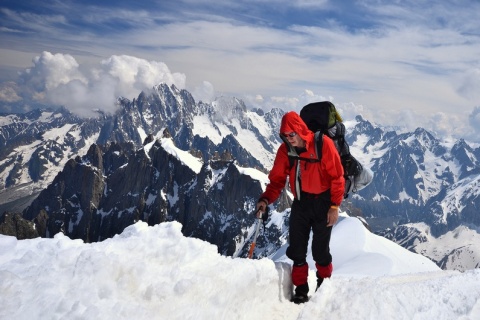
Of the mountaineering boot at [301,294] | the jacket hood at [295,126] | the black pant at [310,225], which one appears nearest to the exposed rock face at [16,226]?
the black pant at [310,225]

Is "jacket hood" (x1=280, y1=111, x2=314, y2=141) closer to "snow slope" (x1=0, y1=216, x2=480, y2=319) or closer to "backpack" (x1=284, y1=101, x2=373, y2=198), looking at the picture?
"backpack" (x1=284, y1=101, x2=373, y2=198)

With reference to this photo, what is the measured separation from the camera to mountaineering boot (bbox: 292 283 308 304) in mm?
7113

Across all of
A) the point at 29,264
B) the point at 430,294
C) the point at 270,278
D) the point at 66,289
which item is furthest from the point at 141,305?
the point at 430,294

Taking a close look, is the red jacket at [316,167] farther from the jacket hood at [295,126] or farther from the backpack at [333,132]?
the backpack at [333,132]

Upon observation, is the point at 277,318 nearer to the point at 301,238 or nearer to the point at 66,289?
the point at 301,238

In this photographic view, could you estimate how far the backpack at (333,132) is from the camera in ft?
24.5

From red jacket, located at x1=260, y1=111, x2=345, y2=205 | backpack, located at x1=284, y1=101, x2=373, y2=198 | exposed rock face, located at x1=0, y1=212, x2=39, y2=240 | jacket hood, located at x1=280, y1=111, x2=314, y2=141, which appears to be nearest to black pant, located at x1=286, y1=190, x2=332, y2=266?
red jacket, located at x1=260, y1=111, x2=345, y2=205

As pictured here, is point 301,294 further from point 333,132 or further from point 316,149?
point 333,132

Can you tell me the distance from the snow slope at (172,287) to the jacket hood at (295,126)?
2608mm

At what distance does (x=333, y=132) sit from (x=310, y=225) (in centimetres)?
204

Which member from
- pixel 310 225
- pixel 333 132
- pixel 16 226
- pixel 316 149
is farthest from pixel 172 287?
pixel 16 226

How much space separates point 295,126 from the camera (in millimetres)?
6969

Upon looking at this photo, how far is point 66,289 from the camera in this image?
14.4 ft

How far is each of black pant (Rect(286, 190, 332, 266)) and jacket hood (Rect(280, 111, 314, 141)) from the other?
1.32m
